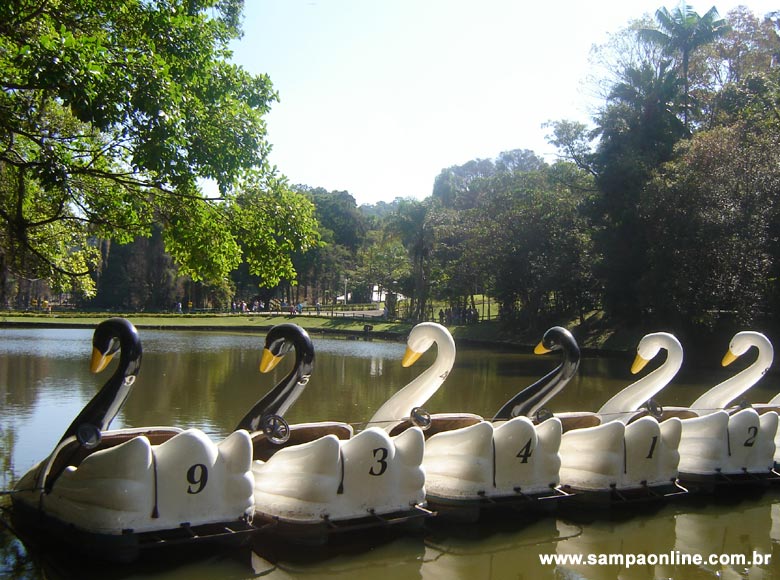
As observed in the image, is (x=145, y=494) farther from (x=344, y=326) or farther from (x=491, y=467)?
(x=344, y=326)

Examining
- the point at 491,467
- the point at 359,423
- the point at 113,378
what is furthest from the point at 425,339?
the point at 113,378

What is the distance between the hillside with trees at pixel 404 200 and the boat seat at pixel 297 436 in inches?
130

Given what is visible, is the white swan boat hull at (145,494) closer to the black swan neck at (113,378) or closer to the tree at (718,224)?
the black swan neck at (113,378)

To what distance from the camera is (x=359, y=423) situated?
776cm

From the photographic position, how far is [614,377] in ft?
77.4

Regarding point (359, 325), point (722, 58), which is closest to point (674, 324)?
point (722, 58)

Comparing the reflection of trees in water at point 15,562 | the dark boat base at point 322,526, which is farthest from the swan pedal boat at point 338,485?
the reflection of trees in water at point 15,562

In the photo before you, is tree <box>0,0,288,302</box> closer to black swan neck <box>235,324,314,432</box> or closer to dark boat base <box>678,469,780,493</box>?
black swan neck <box>235,324,314,432</box>

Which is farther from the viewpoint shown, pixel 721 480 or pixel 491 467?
pixel 721 480

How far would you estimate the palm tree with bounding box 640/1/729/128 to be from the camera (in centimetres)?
3503

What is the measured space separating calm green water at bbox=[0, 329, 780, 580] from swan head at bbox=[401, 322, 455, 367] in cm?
221

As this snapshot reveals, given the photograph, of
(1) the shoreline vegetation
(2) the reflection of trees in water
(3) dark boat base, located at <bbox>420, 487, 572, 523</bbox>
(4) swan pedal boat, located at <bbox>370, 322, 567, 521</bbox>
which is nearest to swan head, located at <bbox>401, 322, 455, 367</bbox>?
(4) swan pedal boat, located at <bbox>370, 322, 567, 521</bbox>

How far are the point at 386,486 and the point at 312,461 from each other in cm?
78

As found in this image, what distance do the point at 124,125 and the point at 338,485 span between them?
4426mm
